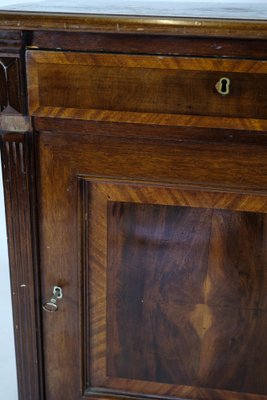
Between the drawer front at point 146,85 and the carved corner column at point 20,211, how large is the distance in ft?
0.09

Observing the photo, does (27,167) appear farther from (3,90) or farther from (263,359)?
(263,359)

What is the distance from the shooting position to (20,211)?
2.56 ft

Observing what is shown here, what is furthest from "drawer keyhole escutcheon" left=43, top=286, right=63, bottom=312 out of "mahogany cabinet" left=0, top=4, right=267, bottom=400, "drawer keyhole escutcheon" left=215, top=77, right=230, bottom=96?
"drawer keyhole escutcheon" left=215, top=77, right=230, bottom=96

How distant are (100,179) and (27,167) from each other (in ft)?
0.37

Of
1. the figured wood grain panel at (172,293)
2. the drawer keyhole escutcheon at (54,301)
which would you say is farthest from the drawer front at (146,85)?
the drawer keyhole escutcheon at (54,301)

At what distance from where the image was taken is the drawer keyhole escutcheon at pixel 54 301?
2.72ft

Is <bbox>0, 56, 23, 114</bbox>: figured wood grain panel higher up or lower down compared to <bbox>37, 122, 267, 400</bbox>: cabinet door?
higher up

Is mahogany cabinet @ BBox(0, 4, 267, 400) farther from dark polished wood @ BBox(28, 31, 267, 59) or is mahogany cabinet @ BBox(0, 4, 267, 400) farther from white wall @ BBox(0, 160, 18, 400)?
white wall @ BBox(0, 160, 18, 400)

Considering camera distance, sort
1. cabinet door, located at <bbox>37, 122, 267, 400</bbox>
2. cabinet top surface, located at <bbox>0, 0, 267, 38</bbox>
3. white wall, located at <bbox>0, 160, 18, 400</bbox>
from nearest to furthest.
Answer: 1. cabinet top surface, located at <bbox>0, 0, 267, 38</bbox>
2. cabinet door, located at <bbox>37, 122, 267, 400</bbox>
3. white wall, located at <bbox>0, 160, 18, 400</bbox>

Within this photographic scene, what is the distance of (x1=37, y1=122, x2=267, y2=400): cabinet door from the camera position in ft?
2.40

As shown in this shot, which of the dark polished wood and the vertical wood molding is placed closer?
the dark polished wood

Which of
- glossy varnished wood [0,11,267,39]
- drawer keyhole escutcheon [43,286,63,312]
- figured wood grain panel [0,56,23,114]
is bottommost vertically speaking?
drawer keyhole escutcheon [43,286,63,312]

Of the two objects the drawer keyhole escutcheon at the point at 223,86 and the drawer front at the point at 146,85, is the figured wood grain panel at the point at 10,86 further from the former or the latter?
the drawer keyhole escutcheon at the point at 223,86

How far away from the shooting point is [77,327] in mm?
854
